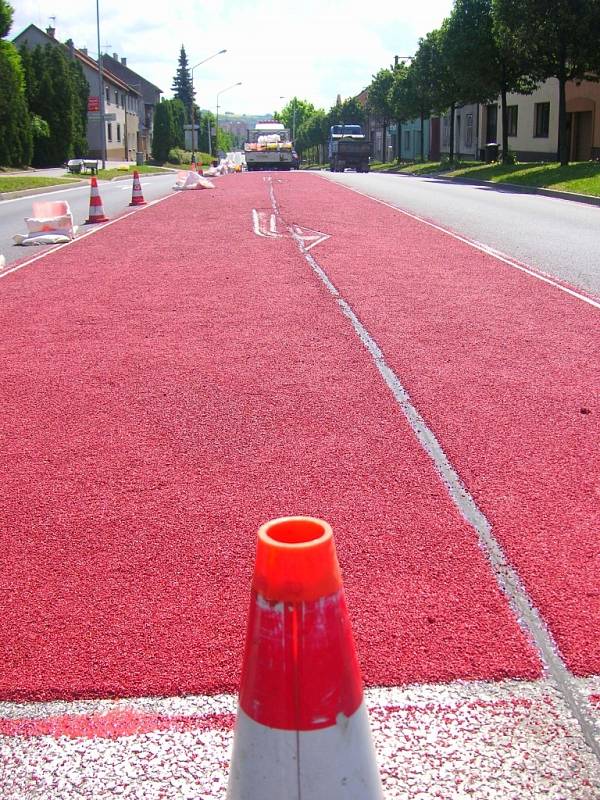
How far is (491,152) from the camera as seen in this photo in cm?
4922

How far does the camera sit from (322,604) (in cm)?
182

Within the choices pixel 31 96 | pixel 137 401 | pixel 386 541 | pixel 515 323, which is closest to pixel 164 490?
pixel 386 541

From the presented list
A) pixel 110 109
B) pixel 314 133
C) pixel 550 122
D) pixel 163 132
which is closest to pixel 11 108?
pixel 550 122

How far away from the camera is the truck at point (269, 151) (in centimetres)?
5384

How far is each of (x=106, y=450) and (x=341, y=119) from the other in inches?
3824

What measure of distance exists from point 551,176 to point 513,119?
20969 mm

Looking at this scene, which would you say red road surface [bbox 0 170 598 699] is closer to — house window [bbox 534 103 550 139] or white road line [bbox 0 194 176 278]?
white road line [bbox 0 194 176 278]

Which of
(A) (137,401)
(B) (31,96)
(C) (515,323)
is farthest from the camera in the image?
(B) (31,96)

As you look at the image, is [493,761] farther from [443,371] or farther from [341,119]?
[341,119]

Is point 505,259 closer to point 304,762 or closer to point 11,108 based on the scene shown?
point 304,762

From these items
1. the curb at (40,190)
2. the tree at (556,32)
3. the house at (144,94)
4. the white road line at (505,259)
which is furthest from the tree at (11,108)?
the house at (144,94)

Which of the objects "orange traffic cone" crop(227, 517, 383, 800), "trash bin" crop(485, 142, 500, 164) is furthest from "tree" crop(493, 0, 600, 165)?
"orange traffic cone" crop(227, 517, 383, 800)

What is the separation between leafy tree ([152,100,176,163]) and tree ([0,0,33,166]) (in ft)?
118

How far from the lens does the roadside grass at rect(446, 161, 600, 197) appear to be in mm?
26841
